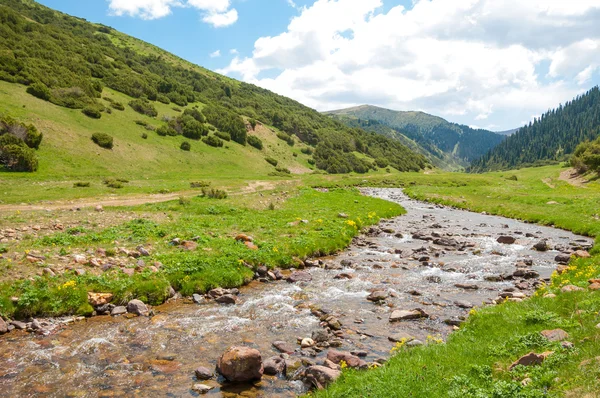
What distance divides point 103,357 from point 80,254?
8.45 meters

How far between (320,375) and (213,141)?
83828mm

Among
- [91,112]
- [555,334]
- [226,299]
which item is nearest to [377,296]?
[226,299]

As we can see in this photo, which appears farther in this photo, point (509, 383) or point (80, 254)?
point (80, 254)

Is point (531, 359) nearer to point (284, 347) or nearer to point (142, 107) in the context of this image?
point (284, 347)

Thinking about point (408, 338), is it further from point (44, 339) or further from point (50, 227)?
point (50, 227)

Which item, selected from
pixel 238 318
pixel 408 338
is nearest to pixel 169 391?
pixel 238 318

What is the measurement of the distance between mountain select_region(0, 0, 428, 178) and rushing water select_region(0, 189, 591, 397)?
143ft

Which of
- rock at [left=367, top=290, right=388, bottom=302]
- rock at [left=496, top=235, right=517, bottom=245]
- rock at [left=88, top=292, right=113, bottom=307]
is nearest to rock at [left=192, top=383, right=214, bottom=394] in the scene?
rock at [left=88, top=292, right=113, bottom=307]

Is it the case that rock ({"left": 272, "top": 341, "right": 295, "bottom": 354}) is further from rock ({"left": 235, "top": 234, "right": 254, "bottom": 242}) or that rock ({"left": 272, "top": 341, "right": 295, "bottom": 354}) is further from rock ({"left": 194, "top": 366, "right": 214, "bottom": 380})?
rock ({"left": 235, "top": 234, "right": 254, "bottom": 242})

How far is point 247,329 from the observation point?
13.5m

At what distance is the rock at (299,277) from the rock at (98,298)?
8.94 meters

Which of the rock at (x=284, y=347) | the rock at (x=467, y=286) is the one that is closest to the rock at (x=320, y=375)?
the rock at (x=284, y=347)

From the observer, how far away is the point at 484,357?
9430 millimetres

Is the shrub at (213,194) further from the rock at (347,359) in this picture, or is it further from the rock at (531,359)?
the rock at (531,359)
